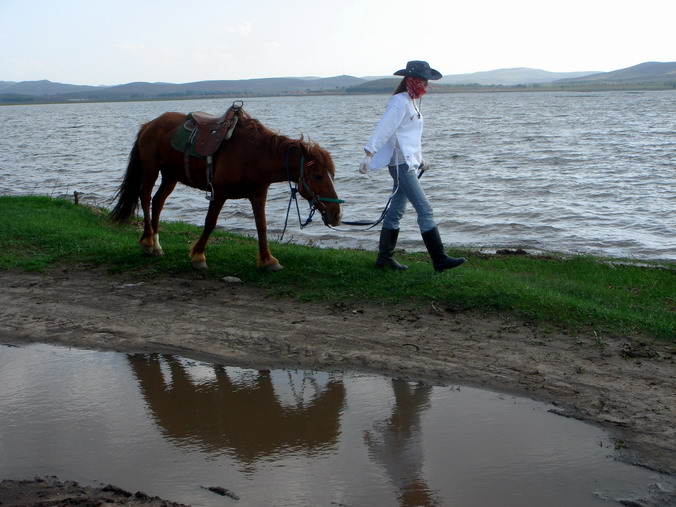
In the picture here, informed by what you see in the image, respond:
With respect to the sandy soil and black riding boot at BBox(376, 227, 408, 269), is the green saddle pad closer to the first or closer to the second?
the sandy soil

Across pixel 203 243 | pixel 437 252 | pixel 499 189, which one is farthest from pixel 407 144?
pixel 499 189

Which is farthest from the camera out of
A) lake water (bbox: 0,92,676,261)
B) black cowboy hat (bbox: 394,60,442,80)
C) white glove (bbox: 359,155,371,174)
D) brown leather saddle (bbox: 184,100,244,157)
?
lake water (bbox: 0,92,676,261)

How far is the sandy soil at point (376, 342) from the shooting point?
488 cm

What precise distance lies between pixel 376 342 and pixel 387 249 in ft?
7.46

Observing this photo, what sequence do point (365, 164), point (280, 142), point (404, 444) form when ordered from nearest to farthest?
1. point (404, 444)
2. point (365, 164)
3. point (280, 142)

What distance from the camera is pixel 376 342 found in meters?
5.99

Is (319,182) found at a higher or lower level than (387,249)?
higher

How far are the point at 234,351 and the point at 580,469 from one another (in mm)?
2995

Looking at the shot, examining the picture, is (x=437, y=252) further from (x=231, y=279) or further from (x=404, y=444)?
(x=404, y=444)

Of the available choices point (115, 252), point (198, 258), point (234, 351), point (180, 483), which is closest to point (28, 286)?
point (115, 252)

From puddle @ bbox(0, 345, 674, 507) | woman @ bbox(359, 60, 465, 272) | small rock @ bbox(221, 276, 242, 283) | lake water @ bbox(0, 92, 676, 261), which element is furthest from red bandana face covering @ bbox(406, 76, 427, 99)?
lake water @ bbox(0, 92, 676, 261)

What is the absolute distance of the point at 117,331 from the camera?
21.2ft

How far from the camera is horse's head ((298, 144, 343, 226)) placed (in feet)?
24.1

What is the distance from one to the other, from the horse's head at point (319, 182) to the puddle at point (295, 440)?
2.33 meters
